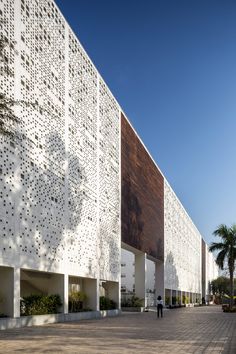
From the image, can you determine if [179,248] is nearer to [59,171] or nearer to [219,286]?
[59,171]

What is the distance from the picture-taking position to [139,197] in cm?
4384

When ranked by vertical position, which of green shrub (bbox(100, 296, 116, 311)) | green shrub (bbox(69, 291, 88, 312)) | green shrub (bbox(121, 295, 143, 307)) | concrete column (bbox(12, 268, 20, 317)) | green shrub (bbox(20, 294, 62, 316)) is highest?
concrete column (bbox(12, 268, 20, 317))

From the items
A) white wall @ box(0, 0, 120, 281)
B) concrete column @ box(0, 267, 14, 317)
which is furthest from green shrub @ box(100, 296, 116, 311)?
concrete column @ box(0, 267, 14, 317)

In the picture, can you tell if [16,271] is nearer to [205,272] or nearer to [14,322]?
[14,322]

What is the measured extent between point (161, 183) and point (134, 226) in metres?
14.3

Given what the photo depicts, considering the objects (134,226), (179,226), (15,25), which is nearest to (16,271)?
(15,25)

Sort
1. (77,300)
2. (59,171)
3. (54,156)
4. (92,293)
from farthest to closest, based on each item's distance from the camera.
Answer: (92,293) → (77,300) → (59,171) → (54,156)

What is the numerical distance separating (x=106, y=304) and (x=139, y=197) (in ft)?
38.1

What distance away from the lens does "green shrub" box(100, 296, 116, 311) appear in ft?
111

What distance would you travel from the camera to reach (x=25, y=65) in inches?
862

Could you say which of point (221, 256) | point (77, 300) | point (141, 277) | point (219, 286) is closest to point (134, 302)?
point (141, 277)

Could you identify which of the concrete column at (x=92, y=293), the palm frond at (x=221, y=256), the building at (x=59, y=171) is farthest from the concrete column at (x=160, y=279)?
the concrete column at (x=92, y=293)

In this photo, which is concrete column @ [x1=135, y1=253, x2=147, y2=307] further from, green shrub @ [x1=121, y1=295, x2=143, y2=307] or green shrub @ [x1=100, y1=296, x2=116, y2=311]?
green shrub @ [x1=100, y1=296, x2=116, y2=311]

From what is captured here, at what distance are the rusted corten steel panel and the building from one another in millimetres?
92
